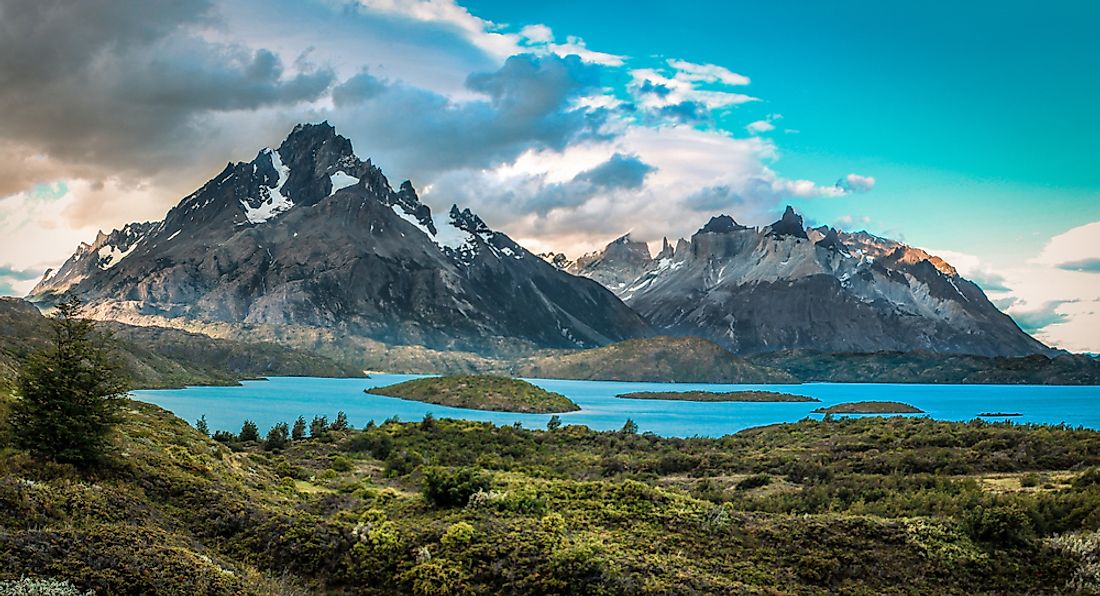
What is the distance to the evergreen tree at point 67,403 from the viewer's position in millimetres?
27156

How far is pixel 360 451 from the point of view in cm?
6656

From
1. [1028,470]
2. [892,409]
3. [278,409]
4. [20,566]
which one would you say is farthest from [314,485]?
[892,409]

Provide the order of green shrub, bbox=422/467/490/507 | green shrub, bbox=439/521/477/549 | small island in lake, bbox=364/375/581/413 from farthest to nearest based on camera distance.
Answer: small island in lake, bbox=364/375/581/413, green shrub, bbox=422/467/490/507, green shrub, bbox=439/521/477/549

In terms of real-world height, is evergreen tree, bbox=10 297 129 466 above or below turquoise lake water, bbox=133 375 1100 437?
above

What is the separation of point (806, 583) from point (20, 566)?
2096 cm

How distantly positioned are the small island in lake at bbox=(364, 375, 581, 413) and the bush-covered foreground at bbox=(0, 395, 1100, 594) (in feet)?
394

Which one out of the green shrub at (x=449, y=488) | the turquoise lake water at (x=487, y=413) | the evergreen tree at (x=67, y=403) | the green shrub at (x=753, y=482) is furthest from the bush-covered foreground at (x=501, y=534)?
the turquoise lake water at (x=487, y=413)

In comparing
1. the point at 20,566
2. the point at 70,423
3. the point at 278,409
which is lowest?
the point at 278,409

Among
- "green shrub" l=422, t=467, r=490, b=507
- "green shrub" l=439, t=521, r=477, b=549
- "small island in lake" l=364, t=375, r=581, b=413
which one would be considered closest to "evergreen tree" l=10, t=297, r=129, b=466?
"green shrub" l=422, t=467, r=490, b=507

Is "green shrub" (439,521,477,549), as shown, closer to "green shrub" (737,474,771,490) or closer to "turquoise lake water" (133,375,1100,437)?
"green shrub" (737,474,771,490)

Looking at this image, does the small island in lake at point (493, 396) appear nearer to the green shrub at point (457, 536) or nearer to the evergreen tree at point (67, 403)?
the evergreen tree at point (67, 403)

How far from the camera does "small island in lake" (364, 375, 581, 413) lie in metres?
163

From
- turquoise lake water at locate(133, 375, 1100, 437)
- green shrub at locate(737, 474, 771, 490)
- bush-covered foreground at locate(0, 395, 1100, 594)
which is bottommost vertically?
turquoise lake water at locate(133, 375, 1100, 437)

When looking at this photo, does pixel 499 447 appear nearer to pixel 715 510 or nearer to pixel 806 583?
pixel 715 510
